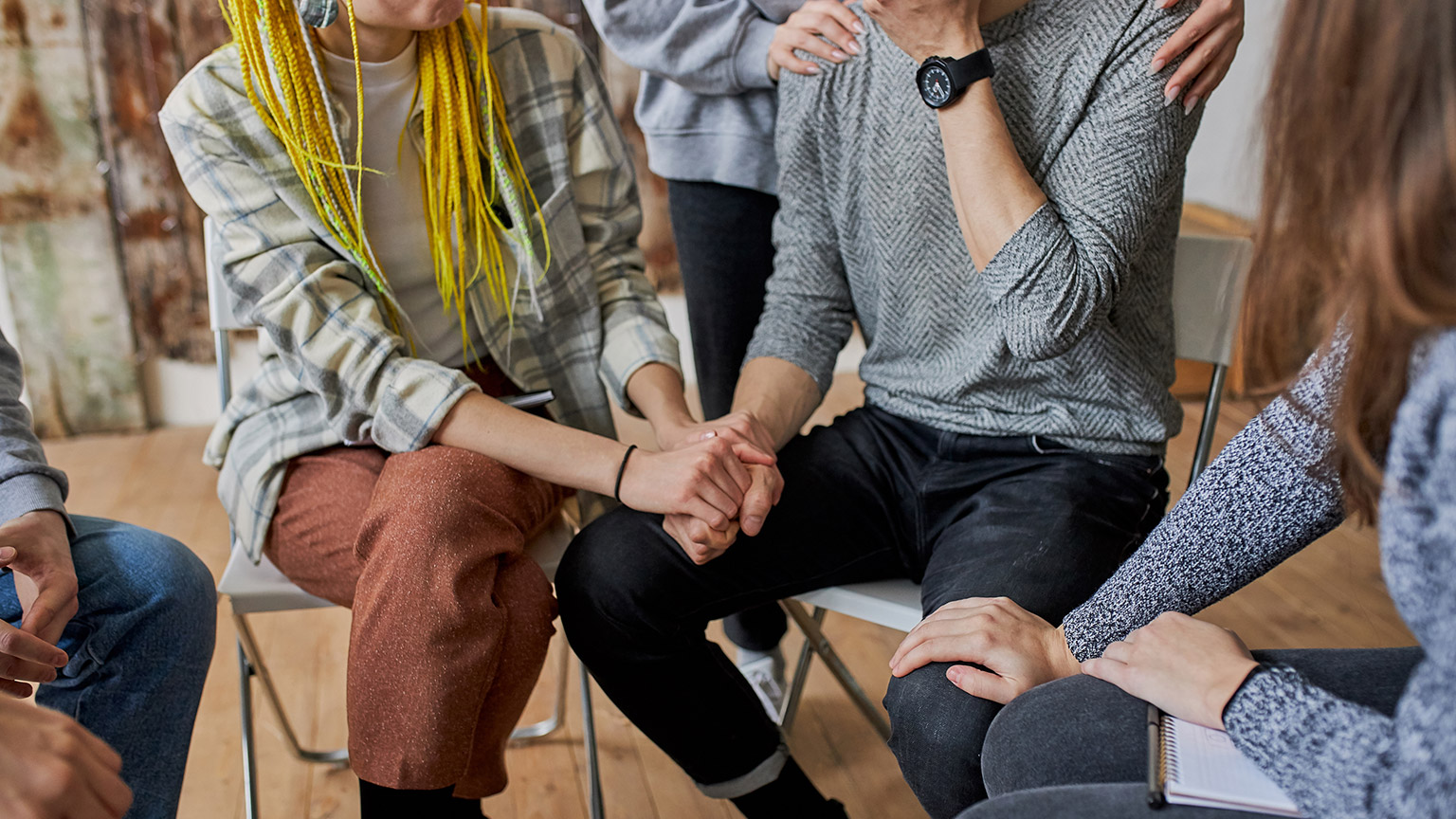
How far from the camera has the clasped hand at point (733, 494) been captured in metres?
1.20

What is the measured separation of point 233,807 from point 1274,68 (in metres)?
1.61

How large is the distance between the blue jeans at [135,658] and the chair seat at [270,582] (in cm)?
6

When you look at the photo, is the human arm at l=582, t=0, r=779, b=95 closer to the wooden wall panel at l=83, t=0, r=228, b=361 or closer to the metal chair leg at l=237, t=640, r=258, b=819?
the metal chair leg at l=237, t=640, r=258, b=819

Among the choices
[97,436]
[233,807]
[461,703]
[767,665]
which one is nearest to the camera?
[461,703]

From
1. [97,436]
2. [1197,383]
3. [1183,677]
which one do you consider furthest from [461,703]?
[1197,383]

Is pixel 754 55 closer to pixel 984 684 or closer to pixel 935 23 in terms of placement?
pixel 935 23

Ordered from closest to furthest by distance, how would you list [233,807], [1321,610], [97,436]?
[233,807]
[1321,610]
[97,436]

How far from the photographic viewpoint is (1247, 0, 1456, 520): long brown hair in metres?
0.63

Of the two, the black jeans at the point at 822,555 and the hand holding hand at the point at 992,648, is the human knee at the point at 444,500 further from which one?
the hand holding hand at the point at 992,648

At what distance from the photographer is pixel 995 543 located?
3.83ft

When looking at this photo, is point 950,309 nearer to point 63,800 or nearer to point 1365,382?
point 1365,382

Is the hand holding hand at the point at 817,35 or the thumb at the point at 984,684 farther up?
the hand holding hand at the point at 817,35

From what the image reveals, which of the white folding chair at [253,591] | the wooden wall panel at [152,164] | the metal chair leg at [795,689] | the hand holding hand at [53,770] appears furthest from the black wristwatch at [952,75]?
the wooden wall panel at [152,164]

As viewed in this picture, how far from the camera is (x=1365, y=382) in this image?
729mm
